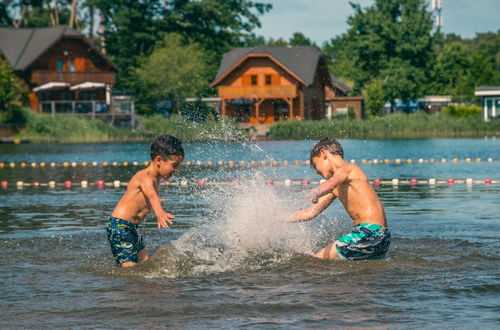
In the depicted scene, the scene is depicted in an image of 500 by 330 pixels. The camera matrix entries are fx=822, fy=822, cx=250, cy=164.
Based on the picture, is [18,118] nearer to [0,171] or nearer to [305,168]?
[0,171]

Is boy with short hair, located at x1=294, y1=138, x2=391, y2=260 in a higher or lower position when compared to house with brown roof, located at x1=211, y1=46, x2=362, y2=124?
lower

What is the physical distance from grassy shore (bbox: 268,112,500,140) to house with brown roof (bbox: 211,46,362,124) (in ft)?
47.8

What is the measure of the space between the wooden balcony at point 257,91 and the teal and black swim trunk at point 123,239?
6656 cm

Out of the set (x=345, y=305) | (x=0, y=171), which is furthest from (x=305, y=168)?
(x=345, y=305)

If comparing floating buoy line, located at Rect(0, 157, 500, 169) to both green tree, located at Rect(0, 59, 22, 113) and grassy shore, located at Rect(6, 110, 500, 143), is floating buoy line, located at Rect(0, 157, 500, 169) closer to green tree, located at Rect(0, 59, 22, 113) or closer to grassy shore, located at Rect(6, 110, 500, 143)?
grassy shore, located at Rect(6, 110, 500, 143)

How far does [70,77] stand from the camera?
7794cm

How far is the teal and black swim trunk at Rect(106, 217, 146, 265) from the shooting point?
10594 mm

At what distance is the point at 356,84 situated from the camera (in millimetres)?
86688

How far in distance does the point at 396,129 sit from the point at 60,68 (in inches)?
1377

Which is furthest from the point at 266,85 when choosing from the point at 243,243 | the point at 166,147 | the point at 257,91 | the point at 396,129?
the point at 166,147

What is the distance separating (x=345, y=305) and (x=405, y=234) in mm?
5403

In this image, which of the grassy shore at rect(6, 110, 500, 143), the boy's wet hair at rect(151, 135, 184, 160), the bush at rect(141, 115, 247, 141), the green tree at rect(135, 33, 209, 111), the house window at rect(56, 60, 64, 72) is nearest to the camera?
the boy's wet hair at rect(151, 135, 184, 160)

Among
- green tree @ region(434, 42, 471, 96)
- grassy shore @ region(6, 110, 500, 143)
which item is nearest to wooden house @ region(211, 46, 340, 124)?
grassy shore @ region(6, 110, 500, 143)

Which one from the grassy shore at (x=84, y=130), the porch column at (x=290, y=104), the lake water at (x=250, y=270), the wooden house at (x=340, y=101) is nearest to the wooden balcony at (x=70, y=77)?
the grassy shore at (x=84, y=130)
